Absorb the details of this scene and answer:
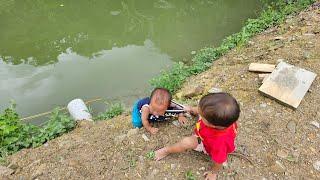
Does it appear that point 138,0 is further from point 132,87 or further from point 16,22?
point 132,87

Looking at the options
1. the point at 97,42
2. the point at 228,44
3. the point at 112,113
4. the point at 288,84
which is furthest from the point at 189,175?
the point at 97,42

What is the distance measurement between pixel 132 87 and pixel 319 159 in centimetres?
314

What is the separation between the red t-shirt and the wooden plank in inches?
72.1

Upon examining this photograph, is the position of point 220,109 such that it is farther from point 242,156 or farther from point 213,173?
point 242,156

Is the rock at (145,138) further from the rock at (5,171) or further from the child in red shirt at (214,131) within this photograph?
the rock at (5,171)

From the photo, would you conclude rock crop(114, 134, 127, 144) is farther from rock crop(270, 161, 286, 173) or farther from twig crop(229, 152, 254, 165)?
rock crop(270, 161, 286, 173)

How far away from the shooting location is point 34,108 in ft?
18.2

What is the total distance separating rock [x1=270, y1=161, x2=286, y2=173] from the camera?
3451 millimetres

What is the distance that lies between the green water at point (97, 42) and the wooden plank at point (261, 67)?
5.63 ft

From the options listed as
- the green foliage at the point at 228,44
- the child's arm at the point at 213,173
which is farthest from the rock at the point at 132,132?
the green foliage at the point at 228,44

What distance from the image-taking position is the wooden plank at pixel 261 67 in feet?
15.5

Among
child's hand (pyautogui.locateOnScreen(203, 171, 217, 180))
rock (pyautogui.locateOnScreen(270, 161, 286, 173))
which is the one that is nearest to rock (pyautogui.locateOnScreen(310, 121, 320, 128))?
rock (pyautogui.locateOnScreen(270, 161, 286, 173))

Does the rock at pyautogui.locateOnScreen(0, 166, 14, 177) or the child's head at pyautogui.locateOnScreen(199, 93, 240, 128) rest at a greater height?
the child's head at pyautogui.locateOnScreen(199, 93, 240, 128)

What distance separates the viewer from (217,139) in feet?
9.89
